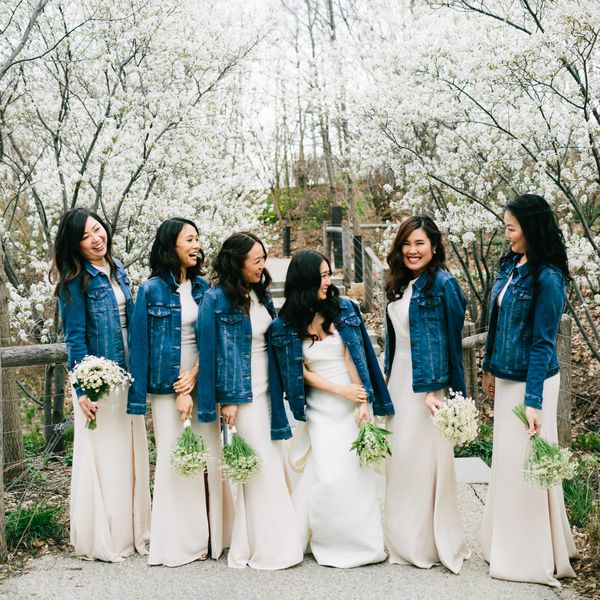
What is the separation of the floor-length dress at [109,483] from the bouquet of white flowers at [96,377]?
17cm

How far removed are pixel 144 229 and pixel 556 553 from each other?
6.09m

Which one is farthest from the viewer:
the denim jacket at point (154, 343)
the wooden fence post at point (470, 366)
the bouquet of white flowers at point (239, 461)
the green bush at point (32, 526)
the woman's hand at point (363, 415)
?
the wooden fence post at point (470, 366)

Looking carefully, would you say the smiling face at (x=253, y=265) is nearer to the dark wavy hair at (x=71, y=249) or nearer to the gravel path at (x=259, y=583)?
the dark wavy hair at (x=71, y=249)

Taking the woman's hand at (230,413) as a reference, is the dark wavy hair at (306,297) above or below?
above

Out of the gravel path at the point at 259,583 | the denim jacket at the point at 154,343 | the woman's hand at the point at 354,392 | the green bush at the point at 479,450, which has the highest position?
the denim jacket at the point at 154,343

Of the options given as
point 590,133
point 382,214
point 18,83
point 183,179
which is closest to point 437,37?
point 590,133

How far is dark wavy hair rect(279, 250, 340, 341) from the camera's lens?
164 inches

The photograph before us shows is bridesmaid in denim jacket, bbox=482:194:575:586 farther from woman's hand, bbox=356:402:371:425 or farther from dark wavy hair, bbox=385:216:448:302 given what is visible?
woman's hand, bbox=356:402:371:425

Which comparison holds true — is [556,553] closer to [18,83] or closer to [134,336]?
[134,336]

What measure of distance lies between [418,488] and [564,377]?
6.52 ft

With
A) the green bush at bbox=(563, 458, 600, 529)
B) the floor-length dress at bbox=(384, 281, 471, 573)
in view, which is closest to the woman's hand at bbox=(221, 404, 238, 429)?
the floor-length dress at bbox=(384, 281, 471, 573)

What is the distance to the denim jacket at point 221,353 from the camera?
4219 mm

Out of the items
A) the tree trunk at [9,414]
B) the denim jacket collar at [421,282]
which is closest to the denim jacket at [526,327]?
the denim jacket collar at [421,282]

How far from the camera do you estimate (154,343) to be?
435 centimetres
